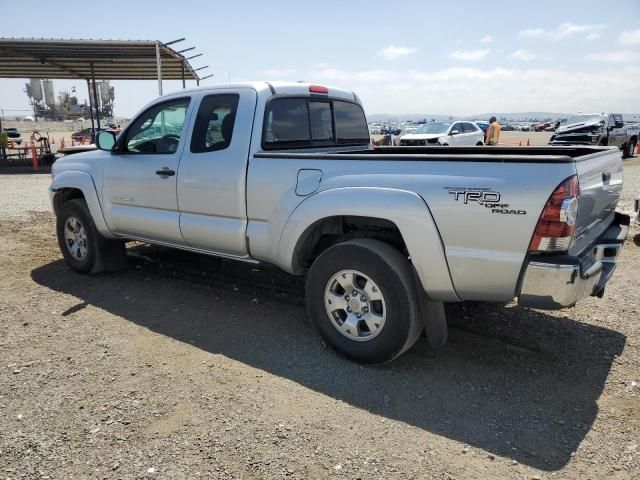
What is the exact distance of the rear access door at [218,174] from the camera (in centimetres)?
409

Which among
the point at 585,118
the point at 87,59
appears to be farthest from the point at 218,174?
the point at 585,118

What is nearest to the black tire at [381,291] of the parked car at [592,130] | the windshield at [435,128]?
the windshield at [435,128]

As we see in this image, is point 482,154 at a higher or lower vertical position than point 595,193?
higher

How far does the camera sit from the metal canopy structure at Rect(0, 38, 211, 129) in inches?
637

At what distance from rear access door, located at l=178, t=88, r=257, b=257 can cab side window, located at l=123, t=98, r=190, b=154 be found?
0.93ft

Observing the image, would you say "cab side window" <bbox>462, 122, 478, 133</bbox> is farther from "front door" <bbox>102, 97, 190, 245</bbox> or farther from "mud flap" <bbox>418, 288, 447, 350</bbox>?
"mud flap" <bbox>418, 288, 447, 350</bbox>

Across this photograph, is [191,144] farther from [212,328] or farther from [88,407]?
[88,407]

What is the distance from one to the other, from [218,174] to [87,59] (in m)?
18.0

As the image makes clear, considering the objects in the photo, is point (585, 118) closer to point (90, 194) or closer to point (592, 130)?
point (592, 130)

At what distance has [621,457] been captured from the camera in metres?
2.60

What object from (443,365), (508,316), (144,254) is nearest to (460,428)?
(443,365)

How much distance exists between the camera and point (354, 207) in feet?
11.0

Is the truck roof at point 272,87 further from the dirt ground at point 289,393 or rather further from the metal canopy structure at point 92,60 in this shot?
the metal canopy structure at point 92,60

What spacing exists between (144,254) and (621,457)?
5537 mm
